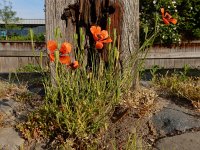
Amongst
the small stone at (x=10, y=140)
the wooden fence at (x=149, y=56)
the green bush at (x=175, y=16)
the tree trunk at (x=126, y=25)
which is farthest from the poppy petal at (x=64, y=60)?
the green bush at (x=175, y=16)

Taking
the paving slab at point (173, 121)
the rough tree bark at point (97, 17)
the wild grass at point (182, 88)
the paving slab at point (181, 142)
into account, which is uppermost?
the rough tree bark at point (97, 17)

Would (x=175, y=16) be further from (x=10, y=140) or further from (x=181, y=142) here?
(x=10, y=140)

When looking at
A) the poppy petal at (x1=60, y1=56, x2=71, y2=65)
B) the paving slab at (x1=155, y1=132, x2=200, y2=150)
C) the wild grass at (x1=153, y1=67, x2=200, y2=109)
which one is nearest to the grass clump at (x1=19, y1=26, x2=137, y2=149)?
the poppy petal at (x1=60, y1=56, x2=71, y2=65)

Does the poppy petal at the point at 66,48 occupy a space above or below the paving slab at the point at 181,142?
above

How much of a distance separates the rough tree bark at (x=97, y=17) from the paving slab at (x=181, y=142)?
2.72ft

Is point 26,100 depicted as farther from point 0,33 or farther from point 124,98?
point 0,33

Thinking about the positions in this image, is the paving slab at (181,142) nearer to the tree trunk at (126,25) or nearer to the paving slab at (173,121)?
the paving slab at (173,121)

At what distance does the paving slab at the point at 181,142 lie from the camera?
8.95 ft

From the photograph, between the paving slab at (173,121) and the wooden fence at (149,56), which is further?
the wooden fence at (149,56)

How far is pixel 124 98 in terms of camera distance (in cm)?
323

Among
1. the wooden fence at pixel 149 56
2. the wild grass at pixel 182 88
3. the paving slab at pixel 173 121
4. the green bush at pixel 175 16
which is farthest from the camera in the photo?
the green bush at pixel 175 16

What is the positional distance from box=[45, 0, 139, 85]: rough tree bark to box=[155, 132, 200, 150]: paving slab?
2.72ft

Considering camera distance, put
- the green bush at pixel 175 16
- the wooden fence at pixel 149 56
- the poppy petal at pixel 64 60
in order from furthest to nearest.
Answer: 1. the green bush at pixel 175 16
2. the wooden fence at pixel 149 56
3. the poppy petal at pixel 64 60

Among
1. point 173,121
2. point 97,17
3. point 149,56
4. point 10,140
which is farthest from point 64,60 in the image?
point 149,56
